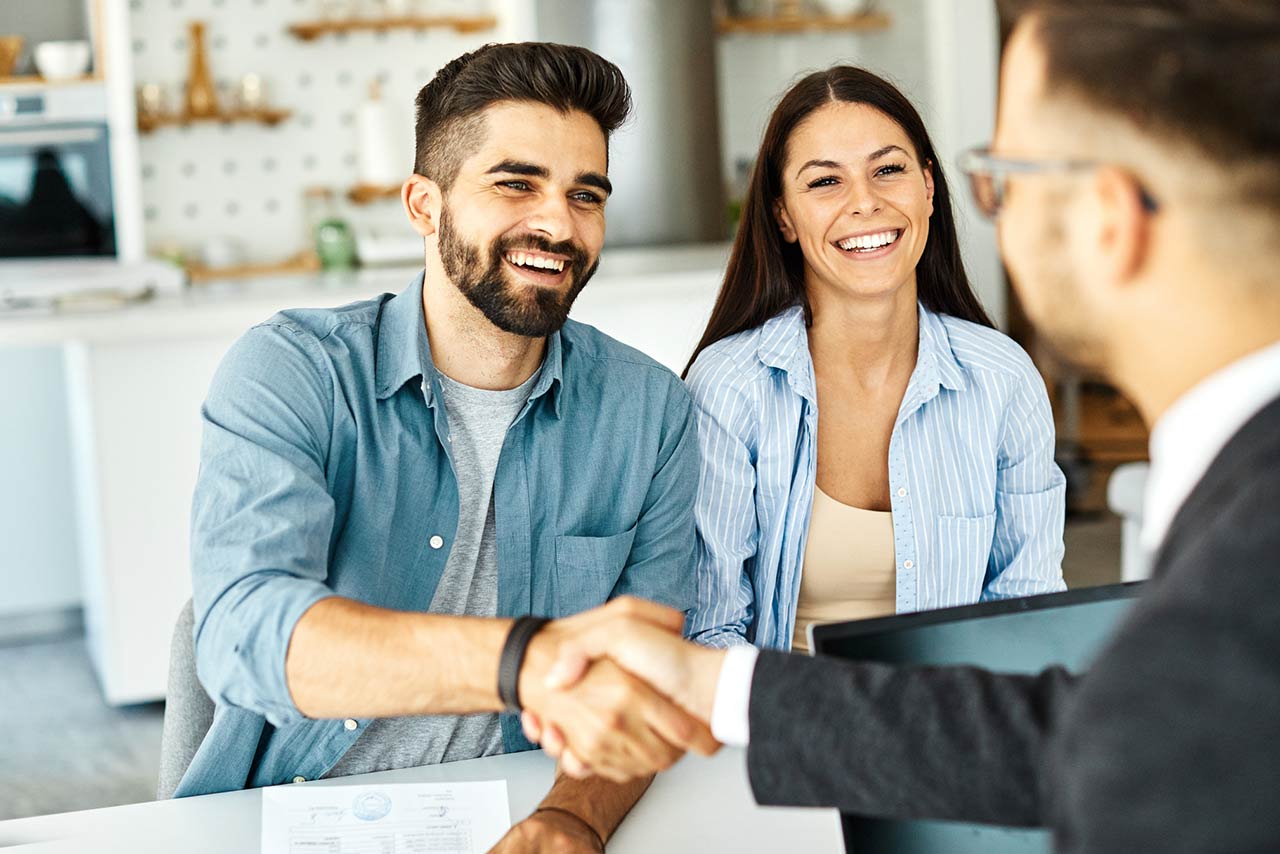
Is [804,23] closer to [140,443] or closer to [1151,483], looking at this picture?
[140,443]

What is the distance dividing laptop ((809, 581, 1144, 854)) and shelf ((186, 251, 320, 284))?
14.8 feet

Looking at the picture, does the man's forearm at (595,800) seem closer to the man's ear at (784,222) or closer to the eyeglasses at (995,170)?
the eyeglasses at (995,170)

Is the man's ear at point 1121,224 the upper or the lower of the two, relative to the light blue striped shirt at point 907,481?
upper

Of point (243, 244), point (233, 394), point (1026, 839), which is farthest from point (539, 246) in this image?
point (243, 244)

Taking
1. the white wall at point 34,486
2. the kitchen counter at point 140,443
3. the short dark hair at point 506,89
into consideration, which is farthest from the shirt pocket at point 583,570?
the white wall at point 34,486

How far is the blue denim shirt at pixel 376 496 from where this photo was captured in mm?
1348

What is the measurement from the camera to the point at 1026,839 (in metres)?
1.03

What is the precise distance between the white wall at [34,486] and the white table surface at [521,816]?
3.32 meters

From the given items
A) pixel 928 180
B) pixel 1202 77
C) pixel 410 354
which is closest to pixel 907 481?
pixel 928 180

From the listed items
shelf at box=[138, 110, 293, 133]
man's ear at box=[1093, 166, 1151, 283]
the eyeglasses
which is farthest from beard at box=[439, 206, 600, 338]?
shelf at box=[138, 110, 293, 133]

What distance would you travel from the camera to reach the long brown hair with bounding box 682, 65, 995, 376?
203cm

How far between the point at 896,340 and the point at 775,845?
0.98 metres

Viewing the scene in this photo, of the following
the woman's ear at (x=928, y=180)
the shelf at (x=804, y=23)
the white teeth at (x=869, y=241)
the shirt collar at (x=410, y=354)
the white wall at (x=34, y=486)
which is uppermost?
the shelf at (x=804, y=23)

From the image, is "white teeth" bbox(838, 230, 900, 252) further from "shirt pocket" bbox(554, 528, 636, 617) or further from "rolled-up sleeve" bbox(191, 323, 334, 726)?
"rolled-up sleeve" bbox(191, 323, 334, 726)
